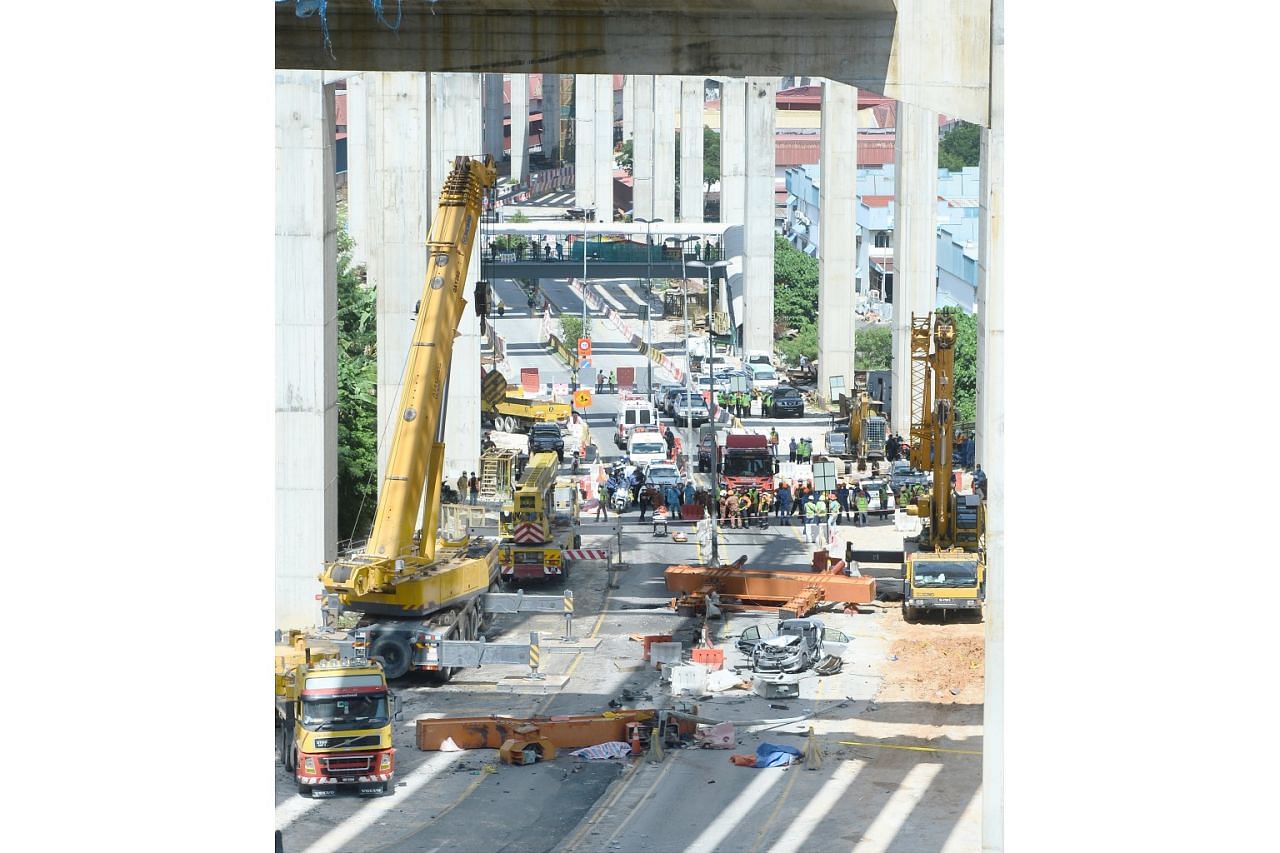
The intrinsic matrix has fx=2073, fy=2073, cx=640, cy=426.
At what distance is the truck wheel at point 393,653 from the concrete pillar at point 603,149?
88.5m

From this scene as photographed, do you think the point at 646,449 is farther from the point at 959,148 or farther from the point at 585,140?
the point at 959,148

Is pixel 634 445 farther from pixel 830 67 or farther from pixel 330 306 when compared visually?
pixel 830 67

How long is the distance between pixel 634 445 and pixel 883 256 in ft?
187

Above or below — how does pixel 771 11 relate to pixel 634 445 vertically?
above

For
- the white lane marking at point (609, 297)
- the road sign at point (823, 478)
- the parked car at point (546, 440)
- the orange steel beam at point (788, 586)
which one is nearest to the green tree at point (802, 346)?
the white lane marking at point (609, 297)

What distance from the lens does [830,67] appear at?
22500mm

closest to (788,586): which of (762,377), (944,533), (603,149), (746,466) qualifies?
(944,533)

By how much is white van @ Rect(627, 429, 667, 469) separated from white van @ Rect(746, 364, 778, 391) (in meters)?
17.0

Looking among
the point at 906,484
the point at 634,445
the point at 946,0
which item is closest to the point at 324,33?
the point at 946,0

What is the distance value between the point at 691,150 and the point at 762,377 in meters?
30.3

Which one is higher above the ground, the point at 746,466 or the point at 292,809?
the point at 746,466

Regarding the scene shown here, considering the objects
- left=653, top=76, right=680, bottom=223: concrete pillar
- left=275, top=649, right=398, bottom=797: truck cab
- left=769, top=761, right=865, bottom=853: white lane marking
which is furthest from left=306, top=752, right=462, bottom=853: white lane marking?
left=653, top=76, right=680, bottom=223: concrete pillar

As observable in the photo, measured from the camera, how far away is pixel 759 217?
91.6 meters

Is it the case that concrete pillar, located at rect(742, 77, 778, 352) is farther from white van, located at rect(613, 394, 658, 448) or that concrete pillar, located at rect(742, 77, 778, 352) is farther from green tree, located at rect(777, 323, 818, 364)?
white van, located at rect(613, 394, 658, 448)
